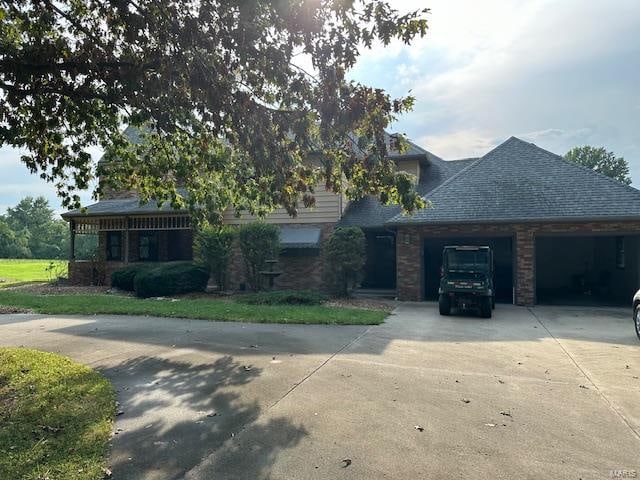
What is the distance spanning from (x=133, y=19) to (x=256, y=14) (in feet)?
6.27

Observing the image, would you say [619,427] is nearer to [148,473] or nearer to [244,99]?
[148,473]

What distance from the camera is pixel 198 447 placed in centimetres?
398

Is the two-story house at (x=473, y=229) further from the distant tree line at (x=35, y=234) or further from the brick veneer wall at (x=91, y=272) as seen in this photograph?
the distant tree line at (x=35, y=234)

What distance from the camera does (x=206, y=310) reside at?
12.3 meters

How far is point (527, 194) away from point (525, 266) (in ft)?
8.70

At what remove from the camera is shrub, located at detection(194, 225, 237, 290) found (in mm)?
16891

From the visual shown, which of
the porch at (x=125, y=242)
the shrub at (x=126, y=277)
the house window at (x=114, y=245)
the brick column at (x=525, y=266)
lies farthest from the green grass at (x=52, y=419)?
the house window at (x=114, y=245)

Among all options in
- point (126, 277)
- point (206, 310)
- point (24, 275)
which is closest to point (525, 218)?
point (206, 310)

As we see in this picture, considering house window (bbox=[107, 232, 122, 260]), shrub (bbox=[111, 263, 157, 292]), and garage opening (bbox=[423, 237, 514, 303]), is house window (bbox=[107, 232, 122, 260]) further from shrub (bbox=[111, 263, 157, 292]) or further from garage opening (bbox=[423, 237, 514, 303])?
garage opening (bbox=[423, 237, 514, 303])

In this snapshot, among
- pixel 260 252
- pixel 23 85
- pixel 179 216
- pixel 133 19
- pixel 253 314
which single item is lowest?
pixel 253 314

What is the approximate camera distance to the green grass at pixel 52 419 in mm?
3555

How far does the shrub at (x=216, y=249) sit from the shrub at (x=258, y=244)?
0.67 m

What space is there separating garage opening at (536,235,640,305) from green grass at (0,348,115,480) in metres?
15.5

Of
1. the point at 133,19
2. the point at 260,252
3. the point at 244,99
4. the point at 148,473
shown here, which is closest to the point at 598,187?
the point at 260,252
